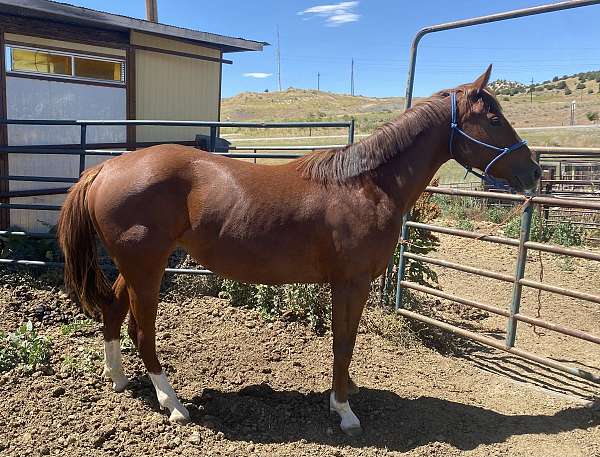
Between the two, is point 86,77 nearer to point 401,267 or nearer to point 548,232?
point 401,267

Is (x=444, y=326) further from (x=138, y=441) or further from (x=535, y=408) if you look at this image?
(x=138, y=441)

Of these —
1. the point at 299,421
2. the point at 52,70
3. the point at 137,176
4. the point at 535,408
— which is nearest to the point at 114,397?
the point at 299,421

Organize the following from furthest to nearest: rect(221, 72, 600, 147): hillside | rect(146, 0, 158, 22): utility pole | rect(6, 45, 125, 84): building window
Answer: rect(221, 72, 600, 147): hillside < rect(146, 0, 158, 22): utility pole < rect(6, 45, 125, 84): building window

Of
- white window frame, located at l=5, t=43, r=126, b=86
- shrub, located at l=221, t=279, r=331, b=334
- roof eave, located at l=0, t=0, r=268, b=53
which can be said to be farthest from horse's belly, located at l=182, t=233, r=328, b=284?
white window frame, located at l=5, t=43, r=126, b=86

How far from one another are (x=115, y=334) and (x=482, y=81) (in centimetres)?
295

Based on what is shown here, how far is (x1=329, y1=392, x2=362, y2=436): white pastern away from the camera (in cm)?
326

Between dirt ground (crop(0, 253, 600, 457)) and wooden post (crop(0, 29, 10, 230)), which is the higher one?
wooden post (crop(0, 29, 10, 230))

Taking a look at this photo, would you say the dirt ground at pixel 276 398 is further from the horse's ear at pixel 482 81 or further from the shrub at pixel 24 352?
the horse's ear at pixel 482 81

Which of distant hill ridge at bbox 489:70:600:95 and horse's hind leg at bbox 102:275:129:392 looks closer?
horse's hind leg at bbox 102:275:129:392

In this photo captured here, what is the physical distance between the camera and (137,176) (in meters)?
3.22

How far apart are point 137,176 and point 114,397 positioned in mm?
1487

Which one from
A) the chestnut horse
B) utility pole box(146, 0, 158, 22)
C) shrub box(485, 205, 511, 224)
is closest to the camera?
the chestnut horse

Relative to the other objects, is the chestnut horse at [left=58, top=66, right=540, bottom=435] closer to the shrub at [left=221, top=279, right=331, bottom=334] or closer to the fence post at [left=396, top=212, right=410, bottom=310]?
the shrub at [left=221, top=279, right=331, bottom=334]

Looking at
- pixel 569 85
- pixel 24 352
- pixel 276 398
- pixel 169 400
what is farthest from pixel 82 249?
pixel 569 85
